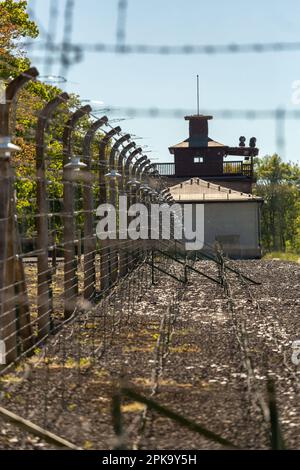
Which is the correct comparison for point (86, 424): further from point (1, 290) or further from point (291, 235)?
point (291, 235)

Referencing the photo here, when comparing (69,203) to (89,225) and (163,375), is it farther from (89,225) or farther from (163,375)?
(163,375)

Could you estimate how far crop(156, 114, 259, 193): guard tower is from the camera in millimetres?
55812

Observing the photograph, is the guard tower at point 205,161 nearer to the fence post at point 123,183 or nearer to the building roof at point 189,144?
the building roof at point 189,144

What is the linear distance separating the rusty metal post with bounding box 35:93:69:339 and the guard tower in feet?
148

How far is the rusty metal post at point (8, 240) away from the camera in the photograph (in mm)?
7691

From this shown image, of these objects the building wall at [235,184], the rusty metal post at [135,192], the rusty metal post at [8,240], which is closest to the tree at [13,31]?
the rusty metal post at [135,192]

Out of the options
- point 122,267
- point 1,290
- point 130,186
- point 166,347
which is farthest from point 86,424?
point 130,186

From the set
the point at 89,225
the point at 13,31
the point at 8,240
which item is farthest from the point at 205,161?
the point at 8,240

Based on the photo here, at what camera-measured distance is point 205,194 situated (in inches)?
1689

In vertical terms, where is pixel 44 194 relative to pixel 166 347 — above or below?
above

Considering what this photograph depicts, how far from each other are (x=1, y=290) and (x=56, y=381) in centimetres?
89

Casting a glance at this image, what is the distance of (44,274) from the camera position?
9.60 meters

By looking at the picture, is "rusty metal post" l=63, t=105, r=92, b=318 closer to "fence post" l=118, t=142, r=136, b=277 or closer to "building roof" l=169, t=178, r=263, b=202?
"fence post" l=118, t=142, r=136, b=277

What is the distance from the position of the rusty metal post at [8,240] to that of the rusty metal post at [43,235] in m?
0.92
